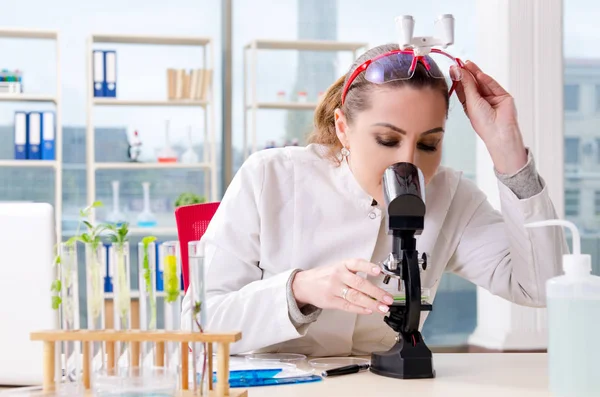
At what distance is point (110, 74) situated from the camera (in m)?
4.64

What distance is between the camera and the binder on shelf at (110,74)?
463cm

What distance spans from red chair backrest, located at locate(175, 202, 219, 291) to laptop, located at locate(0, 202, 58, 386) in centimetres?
63

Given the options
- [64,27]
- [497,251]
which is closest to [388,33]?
[64,27]

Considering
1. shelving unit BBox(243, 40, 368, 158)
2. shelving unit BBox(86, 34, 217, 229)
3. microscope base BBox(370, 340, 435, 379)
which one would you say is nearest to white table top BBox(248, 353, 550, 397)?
microscope base BBox(370, 340, 435, 379)

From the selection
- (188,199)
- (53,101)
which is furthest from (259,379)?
(53,101)

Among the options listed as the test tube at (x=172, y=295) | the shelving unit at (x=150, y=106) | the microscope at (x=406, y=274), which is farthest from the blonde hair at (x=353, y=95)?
the shelving unit at (x=150, y=106)

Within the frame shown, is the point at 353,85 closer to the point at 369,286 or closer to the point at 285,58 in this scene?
the point at 369,286

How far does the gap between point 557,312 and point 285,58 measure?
419 centimetres

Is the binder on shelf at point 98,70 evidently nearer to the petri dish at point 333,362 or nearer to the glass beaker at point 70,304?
the petri dish at point 333,362

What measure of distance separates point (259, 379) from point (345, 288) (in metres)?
0.22

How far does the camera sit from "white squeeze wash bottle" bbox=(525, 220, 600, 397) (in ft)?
3.65

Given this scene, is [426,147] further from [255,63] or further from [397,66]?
[255,63]

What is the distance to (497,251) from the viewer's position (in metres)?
1.78

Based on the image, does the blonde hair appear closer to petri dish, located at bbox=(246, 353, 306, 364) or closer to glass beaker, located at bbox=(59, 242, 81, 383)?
petri dish, located at bbox=(246, 353, 306, 364)
